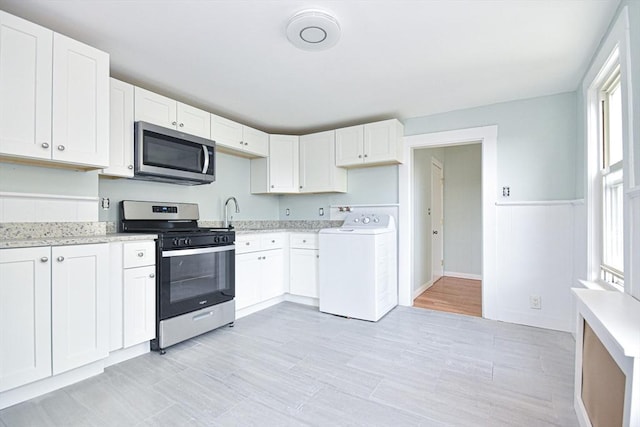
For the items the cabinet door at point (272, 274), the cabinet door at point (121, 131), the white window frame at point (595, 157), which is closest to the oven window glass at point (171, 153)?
the cabinet door at point (121, 131)

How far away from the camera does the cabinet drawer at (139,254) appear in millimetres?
2199

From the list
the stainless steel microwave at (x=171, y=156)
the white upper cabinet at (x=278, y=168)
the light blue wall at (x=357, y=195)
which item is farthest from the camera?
the white upper cabinet at (x=278, y=168)

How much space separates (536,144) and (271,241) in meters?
2.89

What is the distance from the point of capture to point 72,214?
2.22m

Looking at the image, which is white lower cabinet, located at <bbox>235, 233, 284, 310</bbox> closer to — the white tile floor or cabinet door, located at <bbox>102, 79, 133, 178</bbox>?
the white tile floor

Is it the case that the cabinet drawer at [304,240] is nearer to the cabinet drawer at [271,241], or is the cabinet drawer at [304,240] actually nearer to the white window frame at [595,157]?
the cabinet drawer at [271,241]

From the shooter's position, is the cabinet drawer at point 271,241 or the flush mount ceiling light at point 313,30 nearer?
the flush mount ceiling light at point 313,30

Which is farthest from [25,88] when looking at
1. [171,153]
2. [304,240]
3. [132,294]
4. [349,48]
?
[304,240]

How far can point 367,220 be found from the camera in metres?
3.68

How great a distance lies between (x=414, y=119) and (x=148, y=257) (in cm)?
306

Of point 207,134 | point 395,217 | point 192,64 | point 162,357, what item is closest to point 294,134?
point 207,134

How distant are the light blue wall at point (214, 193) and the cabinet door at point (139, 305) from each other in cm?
70

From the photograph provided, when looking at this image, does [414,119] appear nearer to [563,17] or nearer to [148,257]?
[563,17]

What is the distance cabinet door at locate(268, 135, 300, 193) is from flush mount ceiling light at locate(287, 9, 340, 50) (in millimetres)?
1941
